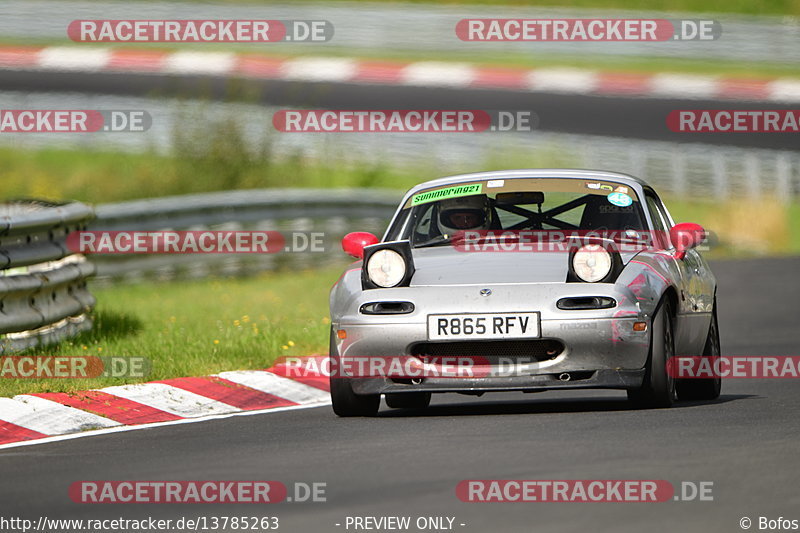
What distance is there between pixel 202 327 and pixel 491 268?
5.36 metres

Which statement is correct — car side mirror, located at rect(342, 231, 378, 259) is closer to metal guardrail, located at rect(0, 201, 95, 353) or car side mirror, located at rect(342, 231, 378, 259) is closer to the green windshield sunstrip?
the green windshield sunstrip

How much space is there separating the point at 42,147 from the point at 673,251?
17.7m

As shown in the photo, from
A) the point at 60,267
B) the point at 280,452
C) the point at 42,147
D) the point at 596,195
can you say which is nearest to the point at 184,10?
the point at 42,147

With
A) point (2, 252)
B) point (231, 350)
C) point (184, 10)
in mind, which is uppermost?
point (184, 10)

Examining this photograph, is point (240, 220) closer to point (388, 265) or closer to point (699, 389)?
point (699, 389)

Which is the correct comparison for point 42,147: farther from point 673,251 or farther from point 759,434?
point 759,434

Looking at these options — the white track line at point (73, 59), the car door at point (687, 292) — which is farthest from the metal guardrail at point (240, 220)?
the white track line at point (73, 59)

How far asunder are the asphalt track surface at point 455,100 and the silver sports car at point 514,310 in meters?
19.9

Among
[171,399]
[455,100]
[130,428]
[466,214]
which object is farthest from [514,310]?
[455,100]

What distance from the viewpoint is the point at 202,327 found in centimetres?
1427

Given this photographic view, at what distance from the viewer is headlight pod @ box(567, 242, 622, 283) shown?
9172mm

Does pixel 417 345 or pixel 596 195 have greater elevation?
pixel 596 195

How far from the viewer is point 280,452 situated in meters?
8.07

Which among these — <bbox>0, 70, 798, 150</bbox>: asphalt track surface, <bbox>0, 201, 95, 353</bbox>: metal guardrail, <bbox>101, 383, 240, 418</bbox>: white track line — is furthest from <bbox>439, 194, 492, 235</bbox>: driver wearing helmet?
<bbox>0, 70, 798, 150</bbox>: asphalt track surface
